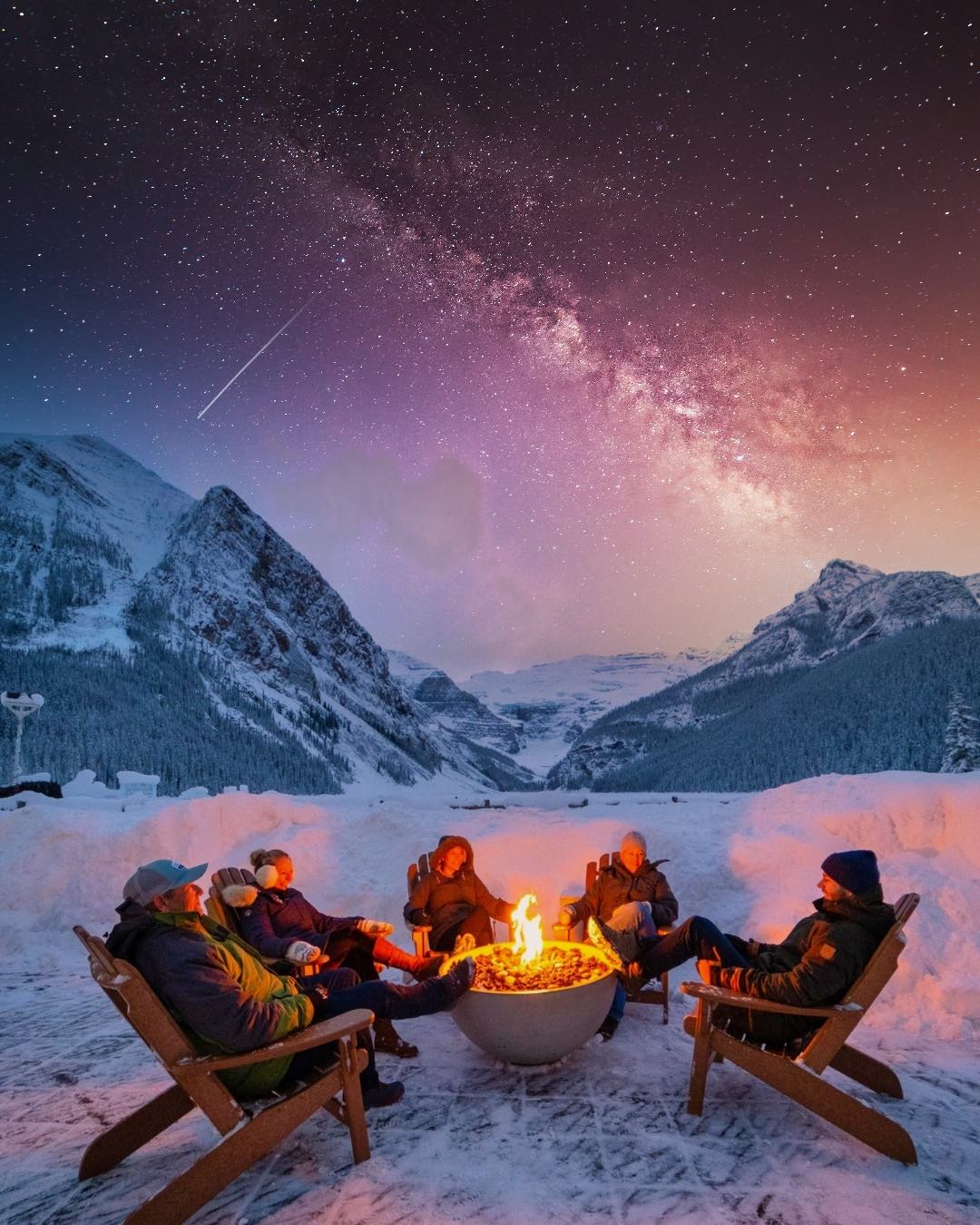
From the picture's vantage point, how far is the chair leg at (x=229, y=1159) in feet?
10.9

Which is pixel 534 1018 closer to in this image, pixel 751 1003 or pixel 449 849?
pixel 751 1003

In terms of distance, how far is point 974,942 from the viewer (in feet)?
21.1

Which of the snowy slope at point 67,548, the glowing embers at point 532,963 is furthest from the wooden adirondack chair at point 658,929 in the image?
the snowy slope at point 67,548

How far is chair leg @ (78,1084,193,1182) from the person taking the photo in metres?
3.90

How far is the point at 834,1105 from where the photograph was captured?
3.98 m

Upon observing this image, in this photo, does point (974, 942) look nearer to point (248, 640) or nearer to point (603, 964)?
point (603, 964)

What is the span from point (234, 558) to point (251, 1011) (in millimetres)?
162204

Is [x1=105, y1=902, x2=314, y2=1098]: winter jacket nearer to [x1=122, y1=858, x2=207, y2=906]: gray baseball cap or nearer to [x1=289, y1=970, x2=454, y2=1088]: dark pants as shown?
[x1=122, y1=858, x2=207, y2=906]: gray baseball cap

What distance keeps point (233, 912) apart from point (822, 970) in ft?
14.6

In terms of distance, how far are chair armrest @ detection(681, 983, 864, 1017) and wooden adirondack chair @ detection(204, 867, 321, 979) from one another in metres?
2.71

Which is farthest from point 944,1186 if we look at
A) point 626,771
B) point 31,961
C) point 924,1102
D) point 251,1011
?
point 626,771

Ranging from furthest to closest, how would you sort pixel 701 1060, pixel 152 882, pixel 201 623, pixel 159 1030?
pixel 201 623 < pixel 701 1060 < pixel 152 882 < pixel 159 1030

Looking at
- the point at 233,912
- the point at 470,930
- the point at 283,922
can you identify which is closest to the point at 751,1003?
the point at 470,930

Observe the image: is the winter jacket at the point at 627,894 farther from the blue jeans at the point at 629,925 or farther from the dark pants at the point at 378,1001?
the dark pants at the point at 378,1001
